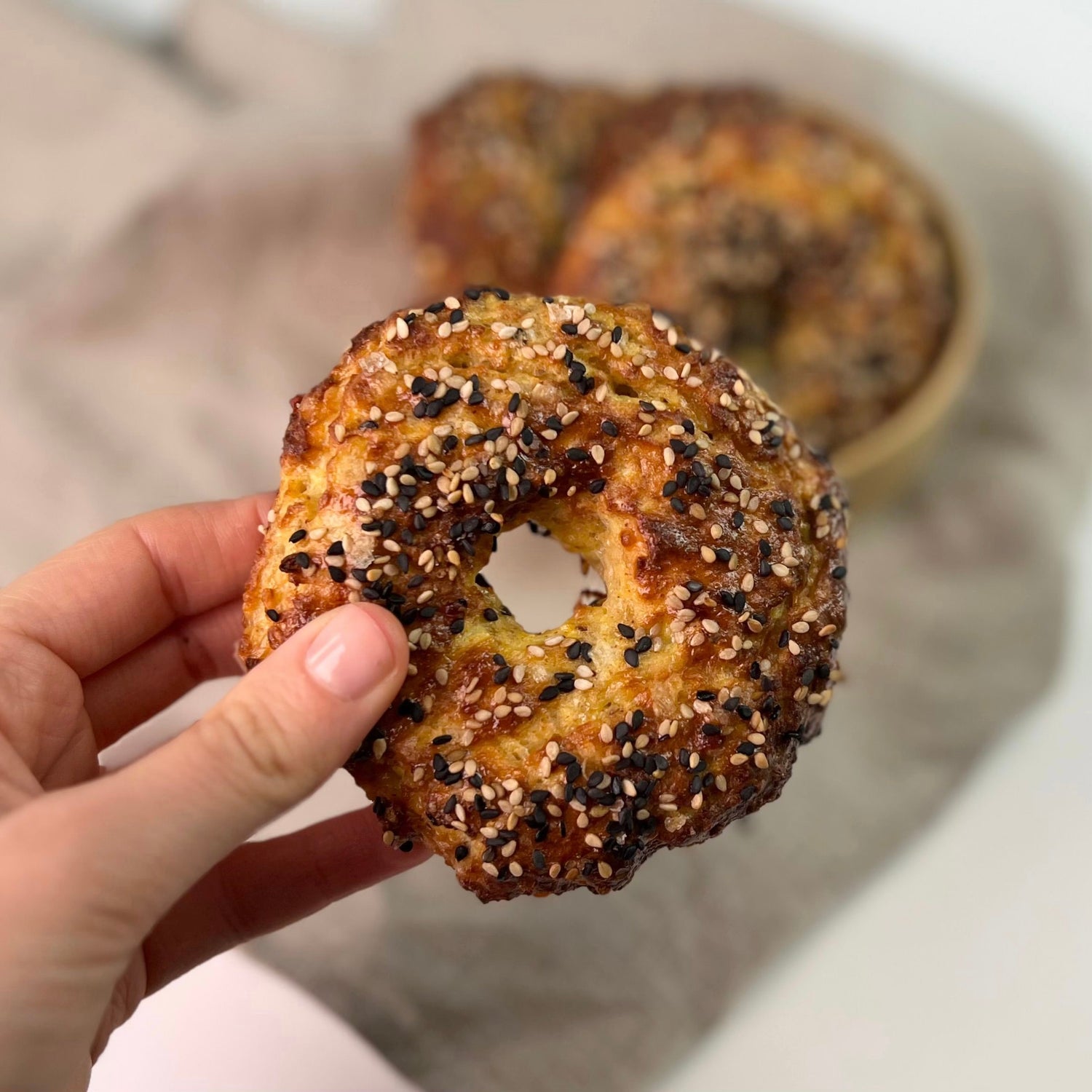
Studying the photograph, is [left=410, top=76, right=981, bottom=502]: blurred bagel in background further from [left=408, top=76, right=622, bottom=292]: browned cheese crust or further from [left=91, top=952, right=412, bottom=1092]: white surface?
[left=91, top=952, right=412, bottom=1092]: white surface

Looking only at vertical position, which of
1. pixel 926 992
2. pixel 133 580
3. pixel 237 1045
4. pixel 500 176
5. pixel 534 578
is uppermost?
pixel 500 176

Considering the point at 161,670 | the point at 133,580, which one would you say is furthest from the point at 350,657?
the point at 161,670

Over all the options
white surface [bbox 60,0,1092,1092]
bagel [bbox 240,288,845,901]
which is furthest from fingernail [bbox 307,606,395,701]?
white surface [bbox 60,0,1092,1092]

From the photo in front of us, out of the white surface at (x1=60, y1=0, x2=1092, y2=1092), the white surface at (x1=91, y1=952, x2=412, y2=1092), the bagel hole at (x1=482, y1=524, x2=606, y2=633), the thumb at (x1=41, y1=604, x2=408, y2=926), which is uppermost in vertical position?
the thumb at (x1=41, y1=604, x2=408, y2=926)

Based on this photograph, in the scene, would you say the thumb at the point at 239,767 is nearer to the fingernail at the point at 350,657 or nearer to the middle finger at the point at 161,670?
the fingernail at the point at 350,657

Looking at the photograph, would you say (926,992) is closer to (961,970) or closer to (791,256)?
(961,970)

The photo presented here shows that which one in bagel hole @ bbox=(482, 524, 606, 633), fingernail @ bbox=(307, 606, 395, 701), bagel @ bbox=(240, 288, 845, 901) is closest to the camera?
fingernail @ bbox=(307, 606, 395, 701)

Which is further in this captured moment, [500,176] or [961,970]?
[500,176]
